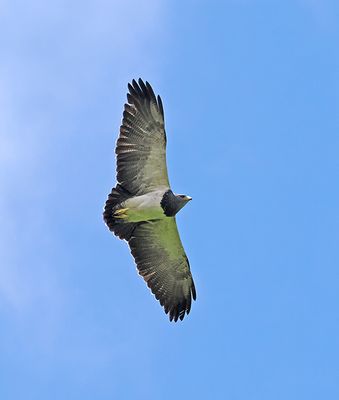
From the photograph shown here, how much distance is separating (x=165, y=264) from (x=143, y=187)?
8.92 feet

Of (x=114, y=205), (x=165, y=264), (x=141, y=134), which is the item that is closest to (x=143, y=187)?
(x=114, y=205)

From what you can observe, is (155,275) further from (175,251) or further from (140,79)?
(140,79)

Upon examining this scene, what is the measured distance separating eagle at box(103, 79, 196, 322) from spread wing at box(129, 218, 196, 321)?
0.03 metres

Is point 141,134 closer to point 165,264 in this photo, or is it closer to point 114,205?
point 114,205

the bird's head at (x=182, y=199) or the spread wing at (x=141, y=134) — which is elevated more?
the spread wing at (x=141, y=134)

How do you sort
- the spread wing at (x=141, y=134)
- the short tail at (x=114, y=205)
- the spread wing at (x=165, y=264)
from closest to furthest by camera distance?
the spread wing at (x=141, y=134), the short tail at (x=114, y=205), the spread wing at (x=165, y=264)

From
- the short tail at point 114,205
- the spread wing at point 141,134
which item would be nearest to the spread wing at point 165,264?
the short tail at point 114,205

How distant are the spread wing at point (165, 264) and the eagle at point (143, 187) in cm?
3

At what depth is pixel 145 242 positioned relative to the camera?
102 ft

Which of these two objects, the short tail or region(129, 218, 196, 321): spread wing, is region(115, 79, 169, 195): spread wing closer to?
the short tail

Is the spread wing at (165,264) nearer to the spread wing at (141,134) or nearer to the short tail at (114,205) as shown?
the short tail at (114,205)

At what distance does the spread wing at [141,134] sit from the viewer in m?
29.5

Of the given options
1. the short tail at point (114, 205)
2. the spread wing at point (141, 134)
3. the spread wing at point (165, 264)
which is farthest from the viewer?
the spread wing at point (165, 264)

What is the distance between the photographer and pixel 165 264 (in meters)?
31.5
